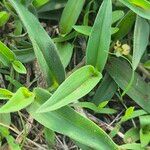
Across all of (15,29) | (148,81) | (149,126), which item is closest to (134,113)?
(149,126)

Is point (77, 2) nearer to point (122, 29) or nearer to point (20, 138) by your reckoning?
point (122, 29)

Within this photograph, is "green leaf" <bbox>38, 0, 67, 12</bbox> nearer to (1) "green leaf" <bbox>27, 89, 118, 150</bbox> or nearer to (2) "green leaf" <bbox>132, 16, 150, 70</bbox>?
(2) "green leaf" <bbox>132, 16, 150, 70</bbox>

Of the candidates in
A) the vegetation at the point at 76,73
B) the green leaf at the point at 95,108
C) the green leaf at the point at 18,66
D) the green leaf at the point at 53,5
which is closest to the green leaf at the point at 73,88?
the vegetation at the point at 76,73

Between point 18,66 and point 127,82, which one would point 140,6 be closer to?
point 127,82

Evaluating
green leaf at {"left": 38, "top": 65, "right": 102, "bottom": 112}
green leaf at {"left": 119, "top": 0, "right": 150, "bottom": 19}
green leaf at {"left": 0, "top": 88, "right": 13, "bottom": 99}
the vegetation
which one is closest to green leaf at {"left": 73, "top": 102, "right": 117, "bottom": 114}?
the vegetation

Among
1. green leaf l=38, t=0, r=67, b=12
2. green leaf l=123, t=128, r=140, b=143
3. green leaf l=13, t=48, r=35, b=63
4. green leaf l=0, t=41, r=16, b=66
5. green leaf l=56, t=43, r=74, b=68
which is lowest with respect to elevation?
green leaf l=123, t=128, r=140, b=143

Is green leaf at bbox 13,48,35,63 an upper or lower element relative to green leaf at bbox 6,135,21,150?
upper

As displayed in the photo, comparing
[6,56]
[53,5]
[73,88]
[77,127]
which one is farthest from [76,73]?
[53,5]
